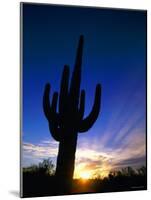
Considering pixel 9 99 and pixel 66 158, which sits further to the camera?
pixel 66 158

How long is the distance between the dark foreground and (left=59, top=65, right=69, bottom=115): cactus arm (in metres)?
0.42

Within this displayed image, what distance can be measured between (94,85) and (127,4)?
54cm

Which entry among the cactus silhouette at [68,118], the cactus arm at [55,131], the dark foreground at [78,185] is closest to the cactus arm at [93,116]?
the cactus silhouette at [68,118]

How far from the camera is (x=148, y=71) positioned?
340cm

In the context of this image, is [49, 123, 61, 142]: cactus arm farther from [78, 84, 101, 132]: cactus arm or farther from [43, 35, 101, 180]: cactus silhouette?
[78, 84, 101, 132]: cactus arm

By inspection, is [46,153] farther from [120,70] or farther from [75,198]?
[120,70]

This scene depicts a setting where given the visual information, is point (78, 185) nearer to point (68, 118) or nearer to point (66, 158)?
point (66, 158)

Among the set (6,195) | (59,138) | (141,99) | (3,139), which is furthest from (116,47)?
(6,195)

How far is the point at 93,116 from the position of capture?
3.29 m

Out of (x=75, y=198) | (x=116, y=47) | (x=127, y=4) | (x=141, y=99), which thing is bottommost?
(x=75, y=198)

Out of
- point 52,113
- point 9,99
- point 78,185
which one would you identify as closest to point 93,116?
point 52,113

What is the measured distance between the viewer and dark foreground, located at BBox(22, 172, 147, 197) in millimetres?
3162

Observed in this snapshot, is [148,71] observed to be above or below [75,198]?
above

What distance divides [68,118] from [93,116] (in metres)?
0.16
